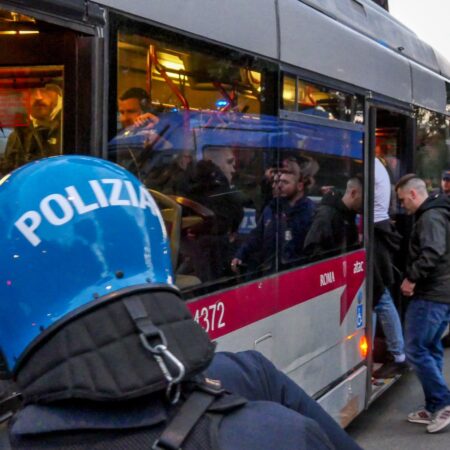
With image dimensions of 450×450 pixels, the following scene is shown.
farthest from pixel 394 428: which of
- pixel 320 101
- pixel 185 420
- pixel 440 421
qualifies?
pixel 185 420

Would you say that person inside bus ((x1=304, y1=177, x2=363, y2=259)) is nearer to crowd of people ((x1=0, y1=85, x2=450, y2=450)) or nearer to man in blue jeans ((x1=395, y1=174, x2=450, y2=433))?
crowd of people ((x1=0, y1=85, x2=450, y2=450))

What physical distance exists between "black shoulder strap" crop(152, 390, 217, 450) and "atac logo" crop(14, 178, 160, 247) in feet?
1.01

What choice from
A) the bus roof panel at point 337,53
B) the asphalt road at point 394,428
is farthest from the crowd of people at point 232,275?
the bus roof panel at point 337,53

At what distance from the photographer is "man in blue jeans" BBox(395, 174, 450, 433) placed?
5.39 meters

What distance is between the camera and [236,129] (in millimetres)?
3600

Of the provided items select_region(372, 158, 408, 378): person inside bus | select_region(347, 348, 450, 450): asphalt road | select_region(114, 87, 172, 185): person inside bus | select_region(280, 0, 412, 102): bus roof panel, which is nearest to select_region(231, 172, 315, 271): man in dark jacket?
select_region(280, 0, 412, 102): bus roof panel

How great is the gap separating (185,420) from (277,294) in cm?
294

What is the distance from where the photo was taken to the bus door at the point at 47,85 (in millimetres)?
2633

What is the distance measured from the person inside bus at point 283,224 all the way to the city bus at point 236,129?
0.6 inches

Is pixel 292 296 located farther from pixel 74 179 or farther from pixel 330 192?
pixel 74 179

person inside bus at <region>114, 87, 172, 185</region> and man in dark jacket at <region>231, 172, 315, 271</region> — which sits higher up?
person inside bus at <region>114, 87, 172, 185</region>

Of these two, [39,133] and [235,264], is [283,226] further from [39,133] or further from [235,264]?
[39,133]

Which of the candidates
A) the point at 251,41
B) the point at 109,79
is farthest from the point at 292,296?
the point at 109,79

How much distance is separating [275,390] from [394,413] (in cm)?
495
